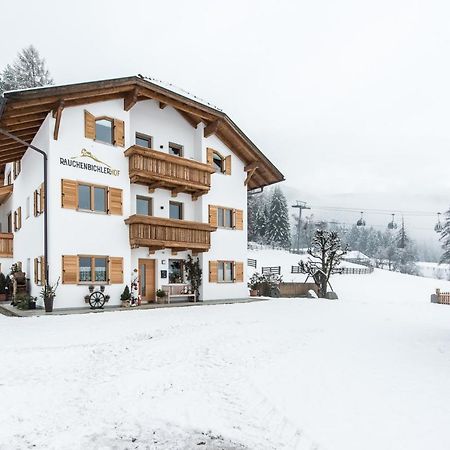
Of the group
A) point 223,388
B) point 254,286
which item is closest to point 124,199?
point 254,286

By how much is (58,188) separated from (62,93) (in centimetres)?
401

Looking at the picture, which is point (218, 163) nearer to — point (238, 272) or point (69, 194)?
point (238, 272)

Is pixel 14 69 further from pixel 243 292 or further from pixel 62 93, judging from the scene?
pixel 243 292

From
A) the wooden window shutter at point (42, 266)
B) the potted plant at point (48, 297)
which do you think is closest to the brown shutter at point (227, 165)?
the wooden window shutter at point (42, 266)

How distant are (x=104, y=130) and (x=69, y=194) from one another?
378 centimetres

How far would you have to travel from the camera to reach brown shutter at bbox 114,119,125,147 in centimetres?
1961

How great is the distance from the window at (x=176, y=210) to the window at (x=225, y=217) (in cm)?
240

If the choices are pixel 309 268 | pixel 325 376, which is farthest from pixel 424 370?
pixel 309 268

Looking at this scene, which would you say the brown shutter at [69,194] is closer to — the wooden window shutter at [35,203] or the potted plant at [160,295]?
the wooden window shutter at [35,203]

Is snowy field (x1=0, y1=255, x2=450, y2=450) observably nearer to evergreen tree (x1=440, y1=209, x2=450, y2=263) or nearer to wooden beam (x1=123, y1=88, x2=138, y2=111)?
wooden beam (x1=123, y1=88, x2=138, y2=111)

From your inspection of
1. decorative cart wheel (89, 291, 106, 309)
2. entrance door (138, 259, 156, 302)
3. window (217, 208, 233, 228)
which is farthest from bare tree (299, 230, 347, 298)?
decorative cart wheel (89, 291, 106, 309)

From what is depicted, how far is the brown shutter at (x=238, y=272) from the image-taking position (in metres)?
24.3

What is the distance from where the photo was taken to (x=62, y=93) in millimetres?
16875

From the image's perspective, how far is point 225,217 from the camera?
24.3 m
